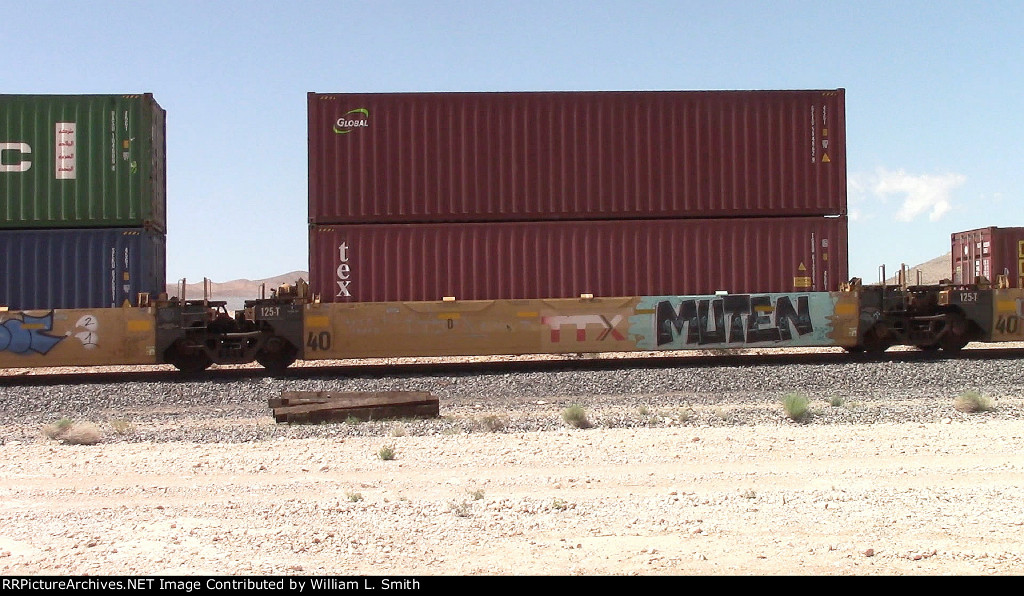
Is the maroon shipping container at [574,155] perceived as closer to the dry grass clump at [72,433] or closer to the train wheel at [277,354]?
the train wheel at [277,354]

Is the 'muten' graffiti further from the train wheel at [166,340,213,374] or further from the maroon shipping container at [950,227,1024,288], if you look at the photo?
the train wheel at [166,340,213,374]

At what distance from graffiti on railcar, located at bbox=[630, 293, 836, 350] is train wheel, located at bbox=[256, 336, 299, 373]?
5721 millimetres

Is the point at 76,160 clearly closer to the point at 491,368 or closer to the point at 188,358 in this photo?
the point at 188,358

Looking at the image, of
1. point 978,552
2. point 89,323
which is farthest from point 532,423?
point 89,323

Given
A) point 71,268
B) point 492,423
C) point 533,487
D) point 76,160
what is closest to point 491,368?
point 492,423

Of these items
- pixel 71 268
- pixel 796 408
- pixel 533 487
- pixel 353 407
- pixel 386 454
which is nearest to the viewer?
pixel 533 487

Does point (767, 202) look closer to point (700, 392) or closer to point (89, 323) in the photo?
point (700, 392)

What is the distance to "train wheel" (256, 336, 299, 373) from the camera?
15594mm

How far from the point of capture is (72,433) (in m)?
9.98

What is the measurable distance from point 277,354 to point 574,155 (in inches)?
239

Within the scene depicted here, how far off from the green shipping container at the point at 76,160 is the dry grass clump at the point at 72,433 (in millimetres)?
5982

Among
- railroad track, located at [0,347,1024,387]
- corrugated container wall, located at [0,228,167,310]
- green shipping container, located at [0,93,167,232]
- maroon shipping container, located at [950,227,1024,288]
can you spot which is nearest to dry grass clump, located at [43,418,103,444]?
railroad track, located at [0,347,1024,387]

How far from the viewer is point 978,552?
523 cm

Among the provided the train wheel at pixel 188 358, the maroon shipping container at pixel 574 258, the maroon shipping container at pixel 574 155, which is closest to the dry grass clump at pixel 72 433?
the train wheel at pixel 188 358
